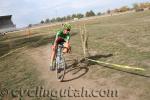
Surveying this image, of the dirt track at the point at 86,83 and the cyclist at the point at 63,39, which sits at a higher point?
the cyclist at the point at 63,39

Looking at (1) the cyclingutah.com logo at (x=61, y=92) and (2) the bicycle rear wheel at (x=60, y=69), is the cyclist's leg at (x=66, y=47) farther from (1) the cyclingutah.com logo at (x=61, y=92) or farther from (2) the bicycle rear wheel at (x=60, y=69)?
(1) the cyclingutah.com logo at (x=61, y=92)

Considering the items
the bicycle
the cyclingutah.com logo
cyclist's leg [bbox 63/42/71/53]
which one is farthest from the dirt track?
cyclist's leg [bbox 63/42/71/53]

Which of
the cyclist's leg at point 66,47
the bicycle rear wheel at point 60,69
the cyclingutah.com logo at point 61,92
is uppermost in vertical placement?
the cyclist's leg at point 66,47

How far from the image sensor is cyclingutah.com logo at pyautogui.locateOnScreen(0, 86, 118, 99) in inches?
344

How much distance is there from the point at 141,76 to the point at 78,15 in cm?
13684

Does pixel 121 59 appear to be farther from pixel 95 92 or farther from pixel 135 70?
pixel 95 92

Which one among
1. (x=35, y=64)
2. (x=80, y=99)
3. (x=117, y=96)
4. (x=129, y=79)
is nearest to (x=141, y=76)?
(x=129, y=79)

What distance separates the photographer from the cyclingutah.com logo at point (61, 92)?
8.75 m

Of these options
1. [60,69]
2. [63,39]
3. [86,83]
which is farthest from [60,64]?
[86,83]

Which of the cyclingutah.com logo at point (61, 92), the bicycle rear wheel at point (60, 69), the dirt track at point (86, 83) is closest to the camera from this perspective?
the dirt track at point (86, 83)

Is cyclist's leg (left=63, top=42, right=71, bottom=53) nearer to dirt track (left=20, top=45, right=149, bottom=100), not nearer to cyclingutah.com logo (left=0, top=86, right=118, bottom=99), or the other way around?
dirt track (left=20, top=45, right=149, bottom=100)

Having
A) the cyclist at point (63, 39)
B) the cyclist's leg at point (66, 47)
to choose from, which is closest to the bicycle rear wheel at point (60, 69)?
the cyclist's leg at point (66, 47)

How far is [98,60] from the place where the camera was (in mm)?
13773

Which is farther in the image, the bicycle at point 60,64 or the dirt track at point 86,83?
the bicycle at point 60,64
